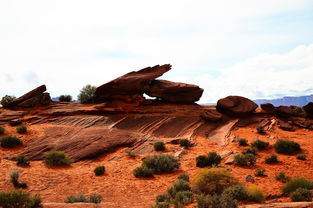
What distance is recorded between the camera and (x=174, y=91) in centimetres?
3394

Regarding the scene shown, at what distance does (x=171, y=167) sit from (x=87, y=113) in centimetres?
1440

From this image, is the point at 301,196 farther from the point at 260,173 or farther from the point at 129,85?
the point at 129,85

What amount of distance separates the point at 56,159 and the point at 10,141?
5.24 m

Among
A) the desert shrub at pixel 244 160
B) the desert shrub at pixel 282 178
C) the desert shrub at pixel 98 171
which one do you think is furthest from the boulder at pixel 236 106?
the desert shrub at pixel 98 171

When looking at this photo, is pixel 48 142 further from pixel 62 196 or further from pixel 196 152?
pixel 196 152

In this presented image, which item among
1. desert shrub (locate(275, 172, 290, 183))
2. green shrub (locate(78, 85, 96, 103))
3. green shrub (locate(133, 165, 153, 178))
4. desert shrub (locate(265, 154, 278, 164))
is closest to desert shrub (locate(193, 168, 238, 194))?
Answer: desert shrub (locate(275, 172, 290, 183))

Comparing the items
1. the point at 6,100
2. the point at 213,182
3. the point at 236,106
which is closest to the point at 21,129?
the point at 6,100

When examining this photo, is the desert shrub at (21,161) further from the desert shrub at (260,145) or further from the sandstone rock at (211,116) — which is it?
the sandstone rock at (211,116)

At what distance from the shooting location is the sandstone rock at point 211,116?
3017cm

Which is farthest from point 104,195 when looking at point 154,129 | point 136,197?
point 154,129

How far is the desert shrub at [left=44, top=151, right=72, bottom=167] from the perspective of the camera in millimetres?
19453

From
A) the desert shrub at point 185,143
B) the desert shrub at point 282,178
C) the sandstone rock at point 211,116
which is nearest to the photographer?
the desert shrub at point 282,178

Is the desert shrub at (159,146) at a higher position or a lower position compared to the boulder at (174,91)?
lower

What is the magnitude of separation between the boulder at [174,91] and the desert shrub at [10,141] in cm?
1582
